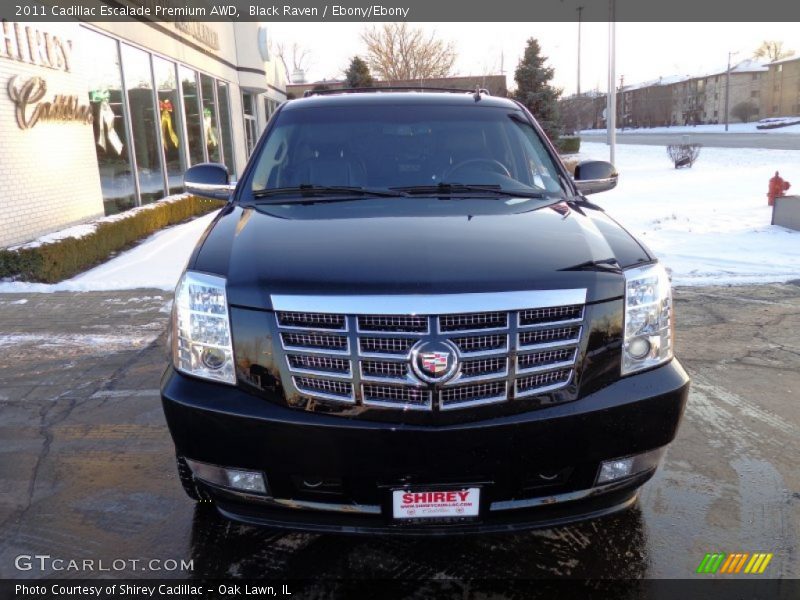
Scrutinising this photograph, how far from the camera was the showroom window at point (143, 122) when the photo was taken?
43.1ft

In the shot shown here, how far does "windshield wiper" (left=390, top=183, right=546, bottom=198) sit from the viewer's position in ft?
10.4

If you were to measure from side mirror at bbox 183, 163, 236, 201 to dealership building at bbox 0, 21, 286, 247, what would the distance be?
20.1 ft

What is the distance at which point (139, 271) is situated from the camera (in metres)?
8.38

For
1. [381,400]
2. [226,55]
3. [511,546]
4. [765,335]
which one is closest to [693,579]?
[511,546]

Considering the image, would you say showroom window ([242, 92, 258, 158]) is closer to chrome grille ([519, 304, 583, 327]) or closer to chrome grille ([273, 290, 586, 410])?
chrome grille ([273, 290, 586, 410])

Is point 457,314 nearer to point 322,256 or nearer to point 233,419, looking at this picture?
point 322,256

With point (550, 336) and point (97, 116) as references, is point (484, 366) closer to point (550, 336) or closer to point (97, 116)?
point (550, 336)

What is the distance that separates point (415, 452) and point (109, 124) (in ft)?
39.7

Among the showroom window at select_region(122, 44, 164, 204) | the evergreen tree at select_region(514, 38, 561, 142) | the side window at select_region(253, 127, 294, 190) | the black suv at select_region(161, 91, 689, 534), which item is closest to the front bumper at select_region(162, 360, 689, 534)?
the black suv at select_region(161, 91, 689, 534)

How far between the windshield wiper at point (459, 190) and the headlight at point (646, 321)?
3.27 feet

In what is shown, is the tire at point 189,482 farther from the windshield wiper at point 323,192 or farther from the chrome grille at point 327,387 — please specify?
the windshield wiper at point 323,192

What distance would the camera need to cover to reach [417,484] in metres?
2.12

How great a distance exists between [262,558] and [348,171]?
1928 mm

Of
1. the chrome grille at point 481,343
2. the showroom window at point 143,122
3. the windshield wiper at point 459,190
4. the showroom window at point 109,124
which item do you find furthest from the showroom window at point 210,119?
the chrome grille at point 481,343
